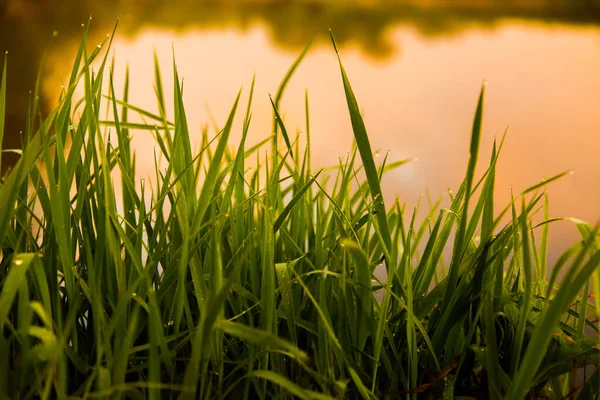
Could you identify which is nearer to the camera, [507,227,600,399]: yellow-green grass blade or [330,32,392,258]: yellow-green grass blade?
[507,227,600,399]: yellow-green grass blade

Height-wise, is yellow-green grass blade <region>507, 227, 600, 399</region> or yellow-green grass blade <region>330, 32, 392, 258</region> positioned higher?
yellow-green grass blade <region>330, 32, 392, 258</region>

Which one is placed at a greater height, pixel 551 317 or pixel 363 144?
pixel 363 144

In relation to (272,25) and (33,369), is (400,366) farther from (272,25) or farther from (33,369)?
(272,25)

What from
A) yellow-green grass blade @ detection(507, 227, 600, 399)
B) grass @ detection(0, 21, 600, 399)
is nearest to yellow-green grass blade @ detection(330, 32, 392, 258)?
grass @ detection(0, 21, 600, 399)

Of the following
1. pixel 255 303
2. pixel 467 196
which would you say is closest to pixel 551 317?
pixel 467 196

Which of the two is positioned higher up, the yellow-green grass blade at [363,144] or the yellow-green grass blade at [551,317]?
the yellow-green grass blade at [363,144]

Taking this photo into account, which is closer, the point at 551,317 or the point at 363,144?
the point at 551,317

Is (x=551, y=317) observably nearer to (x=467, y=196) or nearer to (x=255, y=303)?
(x=467, y=196)

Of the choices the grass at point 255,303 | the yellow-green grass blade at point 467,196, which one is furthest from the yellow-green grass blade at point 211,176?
the yellow-green grass blade at point 467,196

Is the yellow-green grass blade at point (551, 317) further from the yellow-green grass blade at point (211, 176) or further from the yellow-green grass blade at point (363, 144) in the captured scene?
the yellow-green grass blade at point (211, 176)

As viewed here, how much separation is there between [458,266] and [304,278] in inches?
5.5

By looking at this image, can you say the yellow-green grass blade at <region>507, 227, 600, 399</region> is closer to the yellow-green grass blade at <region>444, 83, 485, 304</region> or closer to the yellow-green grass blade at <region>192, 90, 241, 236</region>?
the yellow-green grass blade at <region>444, 83, 485, 304</region>

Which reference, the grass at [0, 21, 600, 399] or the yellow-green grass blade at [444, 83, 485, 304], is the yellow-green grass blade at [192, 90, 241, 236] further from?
the yellow-green grass blade at [444, 83, 485, 304]

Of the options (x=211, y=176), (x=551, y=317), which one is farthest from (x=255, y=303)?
(x=551, y=317)
